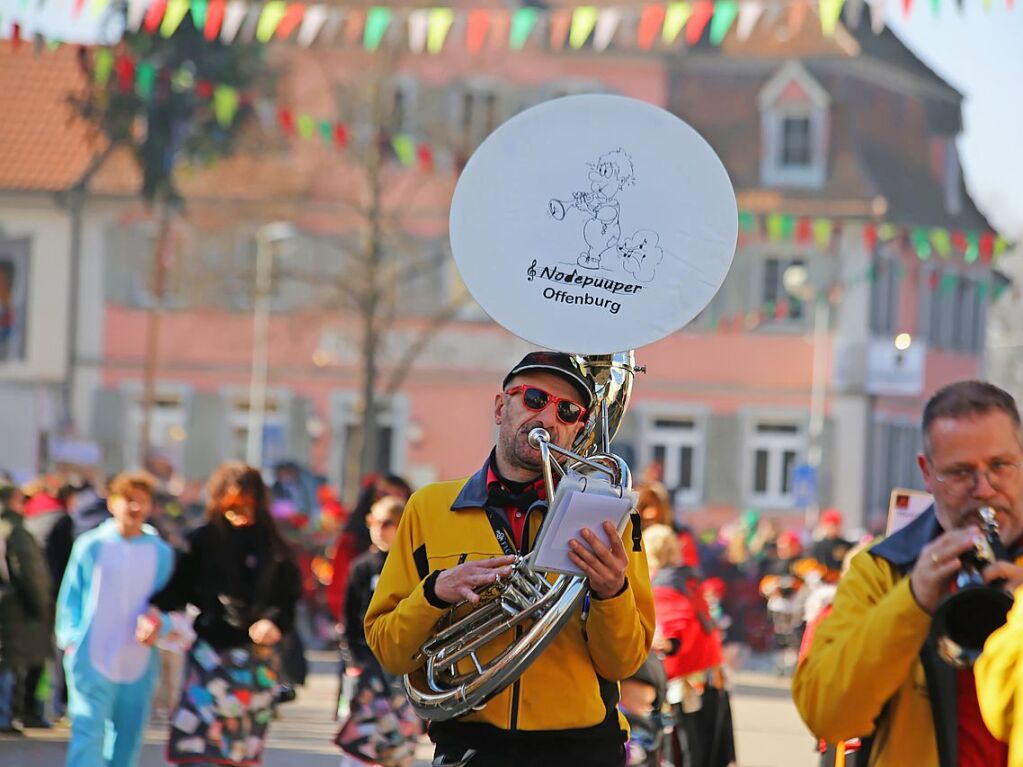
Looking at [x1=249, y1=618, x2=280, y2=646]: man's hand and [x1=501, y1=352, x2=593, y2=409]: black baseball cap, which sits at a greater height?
[x1=501, y1=352, x2=593, y2=409]: black baseball cap

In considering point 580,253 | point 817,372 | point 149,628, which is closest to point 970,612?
point 580,253

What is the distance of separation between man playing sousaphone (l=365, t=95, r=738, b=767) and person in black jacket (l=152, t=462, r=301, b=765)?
369 cm

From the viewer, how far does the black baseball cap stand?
4980 millimetres

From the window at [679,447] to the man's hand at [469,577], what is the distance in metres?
35.6

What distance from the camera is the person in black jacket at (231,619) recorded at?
28.2ft

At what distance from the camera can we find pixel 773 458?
40.3m

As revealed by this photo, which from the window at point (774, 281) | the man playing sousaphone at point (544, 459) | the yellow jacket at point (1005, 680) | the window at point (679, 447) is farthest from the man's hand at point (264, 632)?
the window at point (679, 447)

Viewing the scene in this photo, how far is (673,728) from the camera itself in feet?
29.0

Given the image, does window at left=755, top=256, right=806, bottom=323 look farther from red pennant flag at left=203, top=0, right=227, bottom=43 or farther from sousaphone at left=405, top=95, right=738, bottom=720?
sousaphone at left=405, top=95, right=738, bottom=720

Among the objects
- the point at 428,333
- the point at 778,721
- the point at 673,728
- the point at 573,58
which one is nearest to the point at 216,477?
the point at 673,728

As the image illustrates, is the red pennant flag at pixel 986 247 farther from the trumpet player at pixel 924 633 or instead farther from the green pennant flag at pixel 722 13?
the trumpet player at pixel 924 633

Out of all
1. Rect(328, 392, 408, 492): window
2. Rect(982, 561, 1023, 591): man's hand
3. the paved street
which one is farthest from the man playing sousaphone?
Rect(328, 392, 408, 492): window

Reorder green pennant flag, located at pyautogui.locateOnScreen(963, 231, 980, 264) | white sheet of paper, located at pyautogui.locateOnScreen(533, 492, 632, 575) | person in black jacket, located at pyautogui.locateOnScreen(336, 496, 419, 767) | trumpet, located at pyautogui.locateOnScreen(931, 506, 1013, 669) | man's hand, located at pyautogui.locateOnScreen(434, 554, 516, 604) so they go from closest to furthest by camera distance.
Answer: trumpet, located at pyautogui.locateOnScreen(931, 506, 1013, 669), white sheet of paper, located at pyautogui.locateOnScreen(533, 492, 632, 575), man's hand, located at pyautogui.locateOnScreen(434, 554, 516, 604), person in black jacket, located at pyautogui.locateOnScreen(336, 496, 419, 767), green pennant flag, located at pyautogui.locateOnScreen(963, 231, 980, 264)

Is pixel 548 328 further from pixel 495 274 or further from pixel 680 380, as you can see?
pixel 680 380
